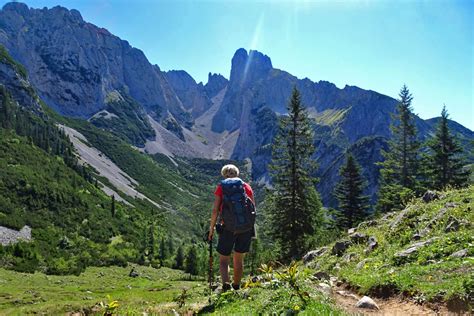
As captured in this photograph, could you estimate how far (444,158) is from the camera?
44.0 m

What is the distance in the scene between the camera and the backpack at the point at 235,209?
9047mm

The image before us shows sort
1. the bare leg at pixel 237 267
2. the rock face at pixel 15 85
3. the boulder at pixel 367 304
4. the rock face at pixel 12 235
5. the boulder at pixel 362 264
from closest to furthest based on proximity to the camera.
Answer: the boulder at pixel 367 304, the bare leg at pixel 237 267, the boulder at pixel 362 264, the rock face at pixel 12 235, the rock face at pixel 15 85

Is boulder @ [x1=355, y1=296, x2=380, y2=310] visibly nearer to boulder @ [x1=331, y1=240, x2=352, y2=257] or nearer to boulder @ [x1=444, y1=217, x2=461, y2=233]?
boulder @ [x1=444, y1=217, x2=461, y2=233]

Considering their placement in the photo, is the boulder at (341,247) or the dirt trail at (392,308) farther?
the boulder at (341,247)

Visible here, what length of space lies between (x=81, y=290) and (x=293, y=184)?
120ft

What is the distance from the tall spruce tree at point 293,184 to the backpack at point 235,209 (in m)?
24.3

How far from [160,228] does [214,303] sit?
153 metres

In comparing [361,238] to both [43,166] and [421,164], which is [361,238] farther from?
[43,166]

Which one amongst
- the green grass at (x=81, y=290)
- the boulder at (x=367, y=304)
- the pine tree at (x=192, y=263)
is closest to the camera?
the boulder at (x=367, y=304)

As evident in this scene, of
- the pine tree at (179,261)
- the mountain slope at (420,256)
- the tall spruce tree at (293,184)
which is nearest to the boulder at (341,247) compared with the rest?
the mountain slope at (420,256)

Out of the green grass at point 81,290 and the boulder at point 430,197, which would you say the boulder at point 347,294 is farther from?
the boulder at point 430,197

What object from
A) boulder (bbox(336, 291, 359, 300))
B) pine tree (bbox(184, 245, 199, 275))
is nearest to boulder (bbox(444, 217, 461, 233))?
boulder (bbox(336, 291, 359, 300))

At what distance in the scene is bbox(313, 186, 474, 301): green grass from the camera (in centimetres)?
791

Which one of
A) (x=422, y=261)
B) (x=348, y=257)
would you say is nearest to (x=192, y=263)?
(x=348, y=257)
